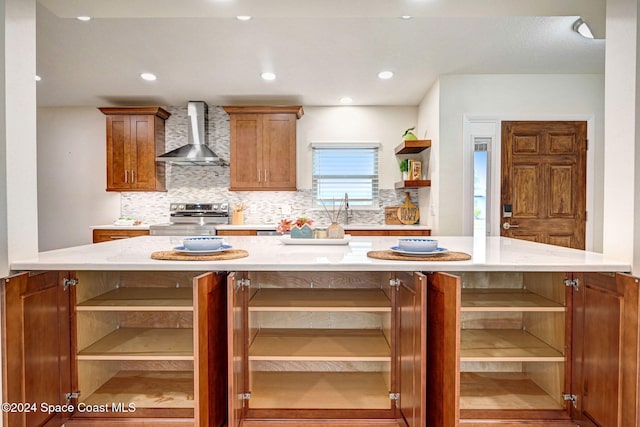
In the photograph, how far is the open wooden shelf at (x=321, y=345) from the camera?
71.5 inches

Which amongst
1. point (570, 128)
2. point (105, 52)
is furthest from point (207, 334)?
point (570, 128)

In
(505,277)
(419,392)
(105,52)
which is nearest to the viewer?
(419,392)

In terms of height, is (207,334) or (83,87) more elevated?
(83,87)

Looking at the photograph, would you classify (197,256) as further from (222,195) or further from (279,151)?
(222,195)

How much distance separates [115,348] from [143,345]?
0.41ft

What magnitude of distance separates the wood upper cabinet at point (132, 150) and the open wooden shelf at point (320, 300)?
3417mm

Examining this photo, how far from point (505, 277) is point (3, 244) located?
245 centimetres

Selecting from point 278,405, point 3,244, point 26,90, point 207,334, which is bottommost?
point 278,405

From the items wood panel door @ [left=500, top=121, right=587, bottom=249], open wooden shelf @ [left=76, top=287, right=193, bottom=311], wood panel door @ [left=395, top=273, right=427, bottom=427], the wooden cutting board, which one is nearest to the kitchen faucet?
the wooden cutting board

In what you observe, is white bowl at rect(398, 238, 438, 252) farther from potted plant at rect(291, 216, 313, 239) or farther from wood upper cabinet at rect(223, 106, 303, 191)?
wood upper cabinet at rect(223, 106, 303, 191)

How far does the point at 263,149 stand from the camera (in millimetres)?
4809

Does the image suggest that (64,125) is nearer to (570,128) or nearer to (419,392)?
(419,392)

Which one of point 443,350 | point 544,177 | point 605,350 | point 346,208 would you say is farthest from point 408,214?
point 443,350

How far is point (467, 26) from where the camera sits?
9.60ft
